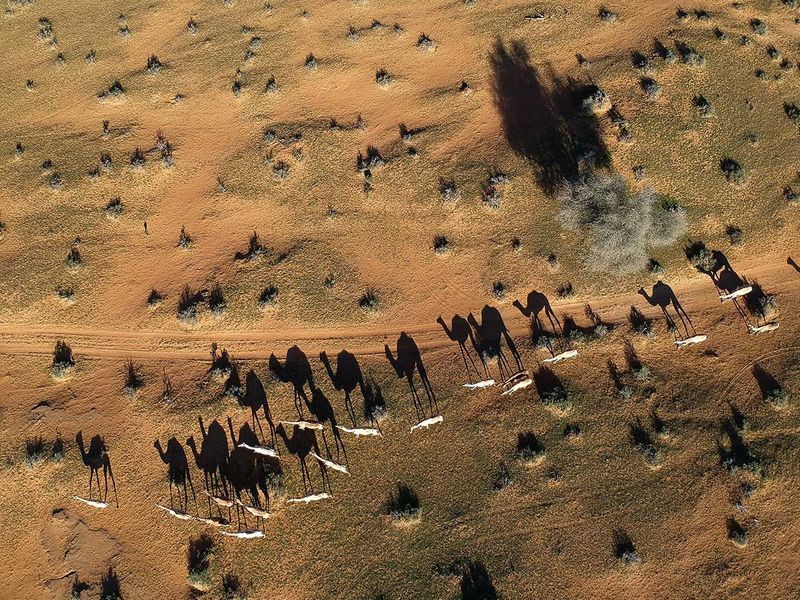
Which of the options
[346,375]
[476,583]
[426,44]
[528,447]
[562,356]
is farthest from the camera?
[426,44]

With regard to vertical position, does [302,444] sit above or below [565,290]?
below

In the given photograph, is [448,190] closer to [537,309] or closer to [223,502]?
[537,309]

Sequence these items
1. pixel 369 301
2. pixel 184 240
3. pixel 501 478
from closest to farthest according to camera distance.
→ 1. pixel 501 478
2. pixel 369 301
3. pixel 184 240

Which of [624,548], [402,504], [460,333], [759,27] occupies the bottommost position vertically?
[624,548]

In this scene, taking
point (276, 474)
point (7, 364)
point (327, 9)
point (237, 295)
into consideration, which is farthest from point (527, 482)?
point (327, 9)

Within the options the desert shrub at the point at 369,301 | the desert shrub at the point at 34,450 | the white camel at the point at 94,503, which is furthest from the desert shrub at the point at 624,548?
the desert shrub at the point at 34,450

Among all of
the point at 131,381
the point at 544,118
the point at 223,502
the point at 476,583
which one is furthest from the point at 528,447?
the point at 131,381

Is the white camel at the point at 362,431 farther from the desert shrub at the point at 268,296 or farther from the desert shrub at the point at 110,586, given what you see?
the desert shrub at the point at 110,586

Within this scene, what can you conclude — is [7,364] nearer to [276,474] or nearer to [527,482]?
[276,474]
